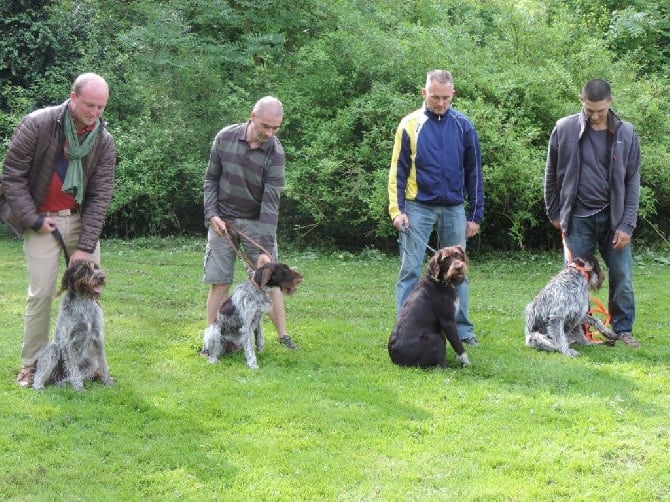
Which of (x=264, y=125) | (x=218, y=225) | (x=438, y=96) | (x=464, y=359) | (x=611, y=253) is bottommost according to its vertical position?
(x=464, y=359)

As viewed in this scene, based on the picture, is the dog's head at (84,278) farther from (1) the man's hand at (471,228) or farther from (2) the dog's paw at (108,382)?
(1) the man's hand at (471,228)

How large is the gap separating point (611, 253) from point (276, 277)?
3288 millimetres

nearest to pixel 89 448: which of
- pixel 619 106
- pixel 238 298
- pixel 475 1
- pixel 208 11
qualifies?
pixel 238 298

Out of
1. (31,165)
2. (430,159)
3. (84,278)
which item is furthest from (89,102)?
(430,159)

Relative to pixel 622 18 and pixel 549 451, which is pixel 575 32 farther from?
pixel 549 451

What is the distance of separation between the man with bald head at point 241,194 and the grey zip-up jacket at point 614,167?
271cm

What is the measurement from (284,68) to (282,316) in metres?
9.33

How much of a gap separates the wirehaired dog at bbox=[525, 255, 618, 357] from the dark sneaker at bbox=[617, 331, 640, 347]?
113 millimetres

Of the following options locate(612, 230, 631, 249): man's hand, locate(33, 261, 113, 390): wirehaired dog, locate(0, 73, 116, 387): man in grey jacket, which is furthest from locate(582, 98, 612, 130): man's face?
locate(33, 261, 113, 390): wirehaired dog

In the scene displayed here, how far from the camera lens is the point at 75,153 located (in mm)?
5887

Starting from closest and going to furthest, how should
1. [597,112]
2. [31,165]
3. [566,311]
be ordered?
1. [31,165]
2. [597,112]
3. [566,311]

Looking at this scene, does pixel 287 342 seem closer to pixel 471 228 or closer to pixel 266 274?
pixel 266 274

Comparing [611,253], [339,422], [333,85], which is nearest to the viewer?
[339,422]

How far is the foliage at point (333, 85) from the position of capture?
526 inches
